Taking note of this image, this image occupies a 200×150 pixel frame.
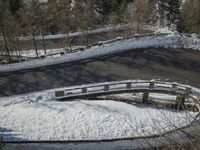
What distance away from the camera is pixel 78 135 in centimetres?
1742

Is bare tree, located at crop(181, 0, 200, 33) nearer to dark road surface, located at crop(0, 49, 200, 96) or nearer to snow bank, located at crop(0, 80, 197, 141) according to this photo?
dark road surface, located at crop(0, 49, 200, 96)

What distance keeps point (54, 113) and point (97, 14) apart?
34299 millimetres

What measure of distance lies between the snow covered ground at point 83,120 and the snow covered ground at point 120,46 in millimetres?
7855

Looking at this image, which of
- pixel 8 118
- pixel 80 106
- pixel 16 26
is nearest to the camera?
pixel 8 118

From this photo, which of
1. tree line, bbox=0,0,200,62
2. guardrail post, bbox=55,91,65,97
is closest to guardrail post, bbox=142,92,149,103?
guardrail post, bbox=55,91,65,97

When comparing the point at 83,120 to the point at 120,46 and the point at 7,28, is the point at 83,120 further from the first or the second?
the point at 7,28

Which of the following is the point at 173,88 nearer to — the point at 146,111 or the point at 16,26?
the point at 146,111

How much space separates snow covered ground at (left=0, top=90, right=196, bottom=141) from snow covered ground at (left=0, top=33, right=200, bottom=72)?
7855 mm

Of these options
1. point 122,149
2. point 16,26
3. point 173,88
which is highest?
point 16,26

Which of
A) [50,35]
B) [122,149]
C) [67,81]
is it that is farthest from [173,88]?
[50,35]

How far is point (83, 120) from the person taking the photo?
1866 centimetres

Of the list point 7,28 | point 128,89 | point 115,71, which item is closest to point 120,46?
point 115,71

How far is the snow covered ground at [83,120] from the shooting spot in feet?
57.2

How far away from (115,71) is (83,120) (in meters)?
9.12
